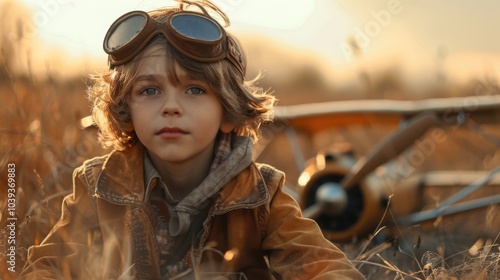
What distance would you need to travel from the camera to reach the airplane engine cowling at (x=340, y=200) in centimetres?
471

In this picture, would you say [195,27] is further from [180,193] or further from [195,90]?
[180,193]

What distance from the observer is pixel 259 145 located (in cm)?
693

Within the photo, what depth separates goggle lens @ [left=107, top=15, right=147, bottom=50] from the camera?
2922mm

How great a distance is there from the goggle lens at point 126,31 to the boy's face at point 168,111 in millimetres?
84

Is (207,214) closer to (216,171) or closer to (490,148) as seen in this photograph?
(216,171)

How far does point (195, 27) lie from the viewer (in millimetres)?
2900

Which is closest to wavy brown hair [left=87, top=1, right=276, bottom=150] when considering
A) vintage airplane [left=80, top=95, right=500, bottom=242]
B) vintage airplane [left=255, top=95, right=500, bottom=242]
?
vintage airplane [left=80, top=95, right=500, bottom=242]

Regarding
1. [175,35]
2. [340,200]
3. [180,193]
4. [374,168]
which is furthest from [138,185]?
[374,168]

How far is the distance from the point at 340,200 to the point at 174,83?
2186mm

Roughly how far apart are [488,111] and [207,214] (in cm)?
284

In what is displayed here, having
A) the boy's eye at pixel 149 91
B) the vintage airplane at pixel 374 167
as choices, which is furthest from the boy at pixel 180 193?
the vintage airplane at pixel 374 167

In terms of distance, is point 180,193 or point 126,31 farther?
point 180,193

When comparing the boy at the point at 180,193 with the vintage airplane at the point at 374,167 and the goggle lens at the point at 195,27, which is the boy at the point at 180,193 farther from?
the vintage airplane at the point at 374,167

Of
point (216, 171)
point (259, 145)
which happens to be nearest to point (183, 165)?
point (216, 171)
